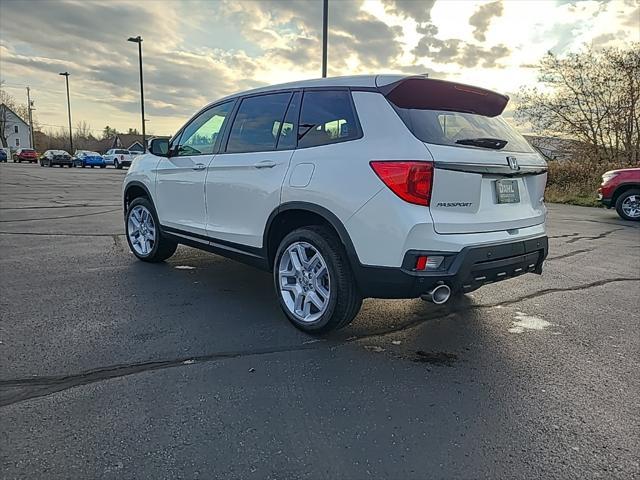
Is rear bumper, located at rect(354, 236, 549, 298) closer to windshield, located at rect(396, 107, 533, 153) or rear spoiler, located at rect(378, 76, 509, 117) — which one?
windshield, located at rect(396, 107, 533, 153)

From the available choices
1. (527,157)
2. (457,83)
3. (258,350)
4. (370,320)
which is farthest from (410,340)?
(457,83)

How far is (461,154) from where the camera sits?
10.2 ft

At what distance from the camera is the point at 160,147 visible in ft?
17.4

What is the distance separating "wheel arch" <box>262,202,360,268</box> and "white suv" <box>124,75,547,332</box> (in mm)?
11

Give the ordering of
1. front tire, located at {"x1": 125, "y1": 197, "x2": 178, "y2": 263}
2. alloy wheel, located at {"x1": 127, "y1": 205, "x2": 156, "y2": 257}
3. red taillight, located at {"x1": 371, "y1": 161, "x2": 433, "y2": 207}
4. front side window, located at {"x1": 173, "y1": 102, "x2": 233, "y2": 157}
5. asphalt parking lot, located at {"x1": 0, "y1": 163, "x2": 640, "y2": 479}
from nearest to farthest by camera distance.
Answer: asphalt parking lot, located at {"x1": 0, "y1": 163, "x2": 640, "y2": 479} < red taillight, located at {"x1": 371, "y1": 161, "x2": 433, "y2": 207} < front side window, located at {"x1": 173, "y1": 102, "x2": 233, "y2": 157} < front tire, located at {"x1": 125, "y1": 197, "x2": 178, "y2": 263} < alloy wheel, located at {"x1": 127, "y1": 205, "x2": 156, "y2": 257}

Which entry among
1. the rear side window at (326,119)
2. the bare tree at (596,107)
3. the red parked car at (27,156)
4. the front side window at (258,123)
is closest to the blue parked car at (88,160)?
the red parked car at (27,156)

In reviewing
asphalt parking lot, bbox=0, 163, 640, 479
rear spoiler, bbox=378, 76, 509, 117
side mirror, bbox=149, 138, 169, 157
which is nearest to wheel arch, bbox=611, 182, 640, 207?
asphalt parking lot, bbox=0, 163, 640, 479

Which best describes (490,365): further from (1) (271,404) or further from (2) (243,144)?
(2) (243,144)

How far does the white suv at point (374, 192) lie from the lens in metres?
3.03

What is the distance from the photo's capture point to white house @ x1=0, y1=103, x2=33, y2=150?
76312 mm

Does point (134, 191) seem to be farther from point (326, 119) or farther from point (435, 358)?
point (435, 358)

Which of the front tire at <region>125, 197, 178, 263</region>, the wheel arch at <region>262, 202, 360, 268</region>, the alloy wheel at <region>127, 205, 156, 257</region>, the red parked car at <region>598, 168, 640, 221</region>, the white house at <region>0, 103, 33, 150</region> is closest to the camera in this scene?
the wheel arch at <region>262, 202, 360, 268</region>

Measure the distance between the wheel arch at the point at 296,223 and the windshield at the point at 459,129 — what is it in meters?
0.81

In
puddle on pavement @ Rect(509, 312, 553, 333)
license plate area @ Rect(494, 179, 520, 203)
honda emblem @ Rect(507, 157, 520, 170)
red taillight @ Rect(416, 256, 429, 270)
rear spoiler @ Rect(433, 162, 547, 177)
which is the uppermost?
honda emblem @ Rect(507, 157, 520, 170)
